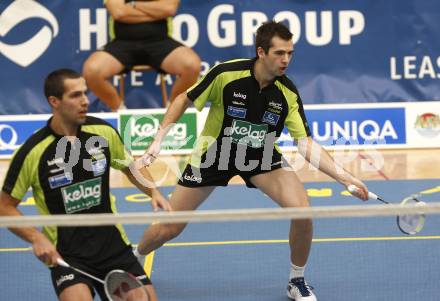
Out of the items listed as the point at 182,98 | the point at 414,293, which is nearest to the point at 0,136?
the point at 182,98

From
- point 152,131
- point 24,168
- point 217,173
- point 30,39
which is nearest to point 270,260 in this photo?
point 217,173

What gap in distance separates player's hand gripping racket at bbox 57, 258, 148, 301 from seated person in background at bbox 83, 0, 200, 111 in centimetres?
585

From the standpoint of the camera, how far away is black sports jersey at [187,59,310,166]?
21.7 feet

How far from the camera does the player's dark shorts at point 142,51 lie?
10.9 meters

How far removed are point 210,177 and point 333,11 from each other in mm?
5397

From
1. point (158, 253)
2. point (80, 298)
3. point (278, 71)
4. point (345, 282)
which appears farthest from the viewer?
point (158, 253)

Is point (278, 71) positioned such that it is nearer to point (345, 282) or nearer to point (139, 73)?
point (345, 282)

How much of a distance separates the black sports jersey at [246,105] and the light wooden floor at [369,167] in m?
3.58

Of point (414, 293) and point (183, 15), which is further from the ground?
point (183, 15)

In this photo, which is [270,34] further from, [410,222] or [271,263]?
[271,263]

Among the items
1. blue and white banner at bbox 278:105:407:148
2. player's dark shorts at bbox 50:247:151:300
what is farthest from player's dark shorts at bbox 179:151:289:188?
blue and white banner at bbox 278:105:407:148

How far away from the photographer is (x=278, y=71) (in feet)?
20.9

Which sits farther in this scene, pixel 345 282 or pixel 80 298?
pixel 345 282

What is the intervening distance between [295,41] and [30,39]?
3217 mm
